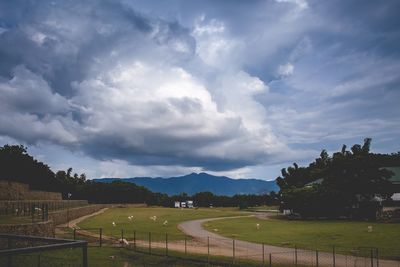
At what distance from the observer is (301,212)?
80250mm

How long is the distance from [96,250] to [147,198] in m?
114

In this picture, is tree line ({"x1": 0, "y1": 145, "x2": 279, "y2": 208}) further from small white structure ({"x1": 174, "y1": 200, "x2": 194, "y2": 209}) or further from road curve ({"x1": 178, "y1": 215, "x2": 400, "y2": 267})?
road curve ({"x1": 178, "y1": 215, "x2": 400, "y2": 267})

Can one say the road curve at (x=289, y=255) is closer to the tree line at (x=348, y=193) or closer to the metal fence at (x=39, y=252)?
the metal fence at (x=39, y=252)

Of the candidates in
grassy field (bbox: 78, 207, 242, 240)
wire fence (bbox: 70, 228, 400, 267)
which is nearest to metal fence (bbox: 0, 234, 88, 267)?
wire fence (bbox: 70, 228, 400, 267)

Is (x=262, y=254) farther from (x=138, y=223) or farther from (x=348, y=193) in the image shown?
(x=348, y=193)

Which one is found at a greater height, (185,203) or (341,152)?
(341,152)

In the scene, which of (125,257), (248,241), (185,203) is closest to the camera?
(125,257)

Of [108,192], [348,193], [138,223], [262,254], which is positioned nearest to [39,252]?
[262,254]

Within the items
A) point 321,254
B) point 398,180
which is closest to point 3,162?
point 321,254

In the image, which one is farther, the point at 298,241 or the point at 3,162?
the point at 3,162

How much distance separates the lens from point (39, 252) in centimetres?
721

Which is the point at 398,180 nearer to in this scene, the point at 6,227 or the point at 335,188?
the point at 335,188

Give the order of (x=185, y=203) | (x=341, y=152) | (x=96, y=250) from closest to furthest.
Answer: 1. (x=96, y=250)
2. (x=341, y=152)
3. (x=185, y=203)

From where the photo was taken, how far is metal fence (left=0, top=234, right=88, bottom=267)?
6.29 metres
